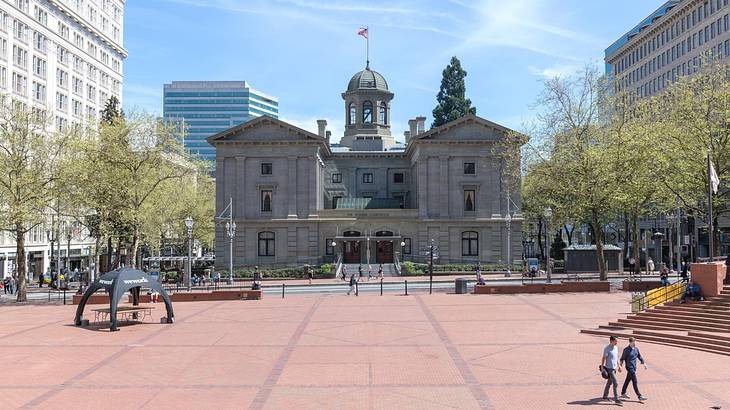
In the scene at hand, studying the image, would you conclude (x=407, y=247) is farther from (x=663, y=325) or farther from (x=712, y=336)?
(x=712, y=336)

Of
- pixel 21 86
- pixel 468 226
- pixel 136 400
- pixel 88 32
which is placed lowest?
pixel 136 400

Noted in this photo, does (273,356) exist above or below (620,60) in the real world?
below

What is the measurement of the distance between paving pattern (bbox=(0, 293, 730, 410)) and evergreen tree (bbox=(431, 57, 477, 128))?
57661mm

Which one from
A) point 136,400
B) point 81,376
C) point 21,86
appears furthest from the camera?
point 21,86

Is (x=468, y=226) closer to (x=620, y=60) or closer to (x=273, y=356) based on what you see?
(x=273, y=356)

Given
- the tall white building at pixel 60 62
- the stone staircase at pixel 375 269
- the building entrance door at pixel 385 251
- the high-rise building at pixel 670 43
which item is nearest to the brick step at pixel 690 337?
the stone staircase at pixel 375 269

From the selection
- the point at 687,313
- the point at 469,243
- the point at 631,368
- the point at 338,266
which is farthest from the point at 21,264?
the point at 469,243

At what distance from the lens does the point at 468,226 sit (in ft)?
220

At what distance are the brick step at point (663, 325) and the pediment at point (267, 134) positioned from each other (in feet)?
142

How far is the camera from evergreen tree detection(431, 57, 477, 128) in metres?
88.4

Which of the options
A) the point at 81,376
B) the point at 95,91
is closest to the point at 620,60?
the point at 95,91

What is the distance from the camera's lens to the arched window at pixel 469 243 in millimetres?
67125

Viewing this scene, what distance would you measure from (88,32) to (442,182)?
52.8 m

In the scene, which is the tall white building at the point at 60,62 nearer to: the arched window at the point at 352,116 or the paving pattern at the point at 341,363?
the arched window at the point at 352,116
